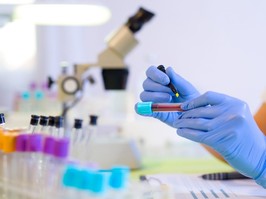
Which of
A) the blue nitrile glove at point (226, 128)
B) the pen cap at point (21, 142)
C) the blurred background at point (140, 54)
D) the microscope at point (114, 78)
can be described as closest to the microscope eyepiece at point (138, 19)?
the microscope at point (114, 78)

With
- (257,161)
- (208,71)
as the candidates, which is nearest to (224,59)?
(208,71)

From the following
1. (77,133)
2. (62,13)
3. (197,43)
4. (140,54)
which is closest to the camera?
(77,133)

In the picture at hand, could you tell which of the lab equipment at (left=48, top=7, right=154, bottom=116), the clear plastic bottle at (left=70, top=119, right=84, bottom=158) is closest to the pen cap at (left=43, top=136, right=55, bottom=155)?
the clear plastic bottle at (left=70, top=119, right=84, bottom=158)

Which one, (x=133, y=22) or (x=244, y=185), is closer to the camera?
(x=244, y=185)

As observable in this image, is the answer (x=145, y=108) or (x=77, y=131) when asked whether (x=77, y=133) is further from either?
(x=145, y=108)

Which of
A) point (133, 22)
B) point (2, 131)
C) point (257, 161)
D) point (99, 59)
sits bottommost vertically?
point (257, 161)

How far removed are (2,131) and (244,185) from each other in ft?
2.36

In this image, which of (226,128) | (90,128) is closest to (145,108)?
(226,128)

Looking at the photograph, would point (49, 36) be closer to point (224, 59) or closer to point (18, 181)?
point (224, 59)

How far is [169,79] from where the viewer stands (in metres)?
1.08

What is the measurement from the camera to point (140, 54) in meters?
3.18

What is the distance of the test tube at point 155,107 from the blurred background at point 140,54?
665 mm

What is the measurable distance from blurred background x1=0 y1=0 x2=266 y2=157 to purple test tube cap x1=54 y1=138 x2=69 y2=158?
3.08 ft

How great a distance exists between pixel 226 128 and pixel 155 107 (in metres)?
0.15
